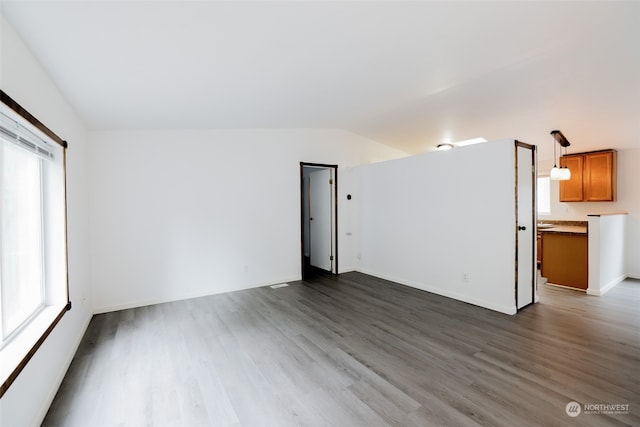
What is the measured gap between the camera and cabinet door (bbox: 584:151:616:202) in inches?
205

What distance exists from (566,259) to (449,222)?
7.08 feet

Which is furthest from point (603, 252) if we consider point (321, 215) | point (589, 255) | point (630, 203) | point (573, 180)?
point (321, 215)

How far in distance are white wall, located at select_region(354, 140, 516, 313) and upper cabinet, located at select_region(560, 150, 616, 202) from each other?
3212 millimetres

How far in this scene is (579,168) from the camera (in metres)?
5.48

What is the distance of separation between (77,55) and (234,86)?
1.27 metres

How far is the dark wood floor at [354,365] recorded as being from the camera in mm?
1889

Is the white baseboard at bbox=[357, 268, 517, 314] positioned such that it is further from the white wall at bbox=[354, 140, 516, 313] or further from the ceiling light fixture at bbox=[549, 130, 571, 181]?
the ceiling light fixture at bbox=[549, 130, 571, 181]

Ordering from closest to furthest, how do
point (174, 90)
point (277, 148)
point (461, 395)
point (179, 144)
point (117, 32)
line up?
point (117, 32)
point (461, 395)
point (174, 90)
point (179, 144)
point (277, 148)

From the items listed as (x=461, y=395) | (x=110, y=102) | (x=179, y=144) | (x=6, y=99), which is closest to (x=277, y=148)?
(x=179, y=144)

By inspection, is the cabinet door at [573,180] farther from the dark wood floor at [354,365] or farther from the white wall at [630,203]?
the dark wood floor at [354,365]

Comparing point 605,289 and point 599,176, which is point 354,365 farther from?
point 599,176

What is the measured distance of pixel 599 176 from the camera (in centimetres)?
532

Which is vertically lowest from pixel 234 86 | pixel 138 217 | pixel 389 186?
pixel 138 217

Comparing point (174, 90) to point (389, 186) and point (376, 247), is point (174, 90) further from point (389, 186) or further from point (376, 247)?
point (376, 247)
